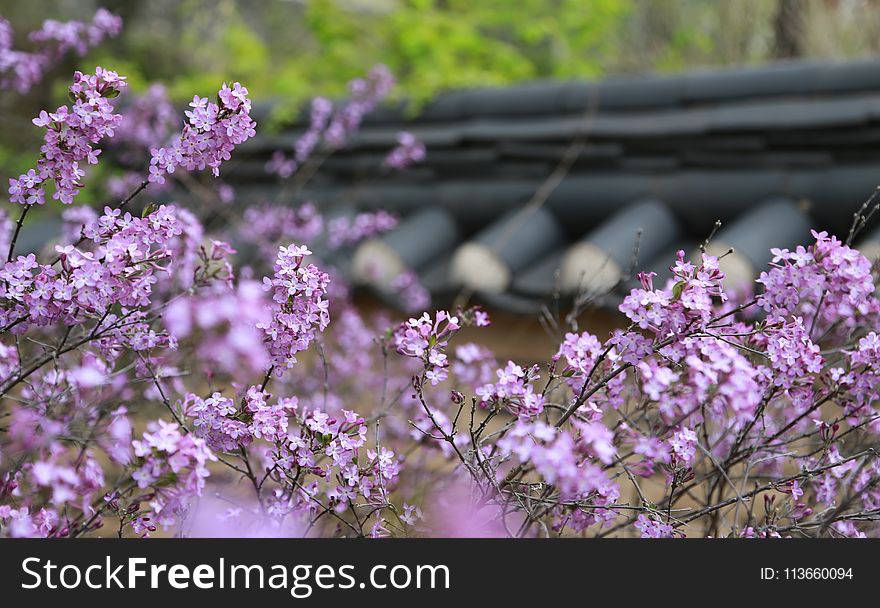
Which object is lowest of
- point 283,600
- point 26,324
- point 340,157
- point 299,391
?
point 283,600

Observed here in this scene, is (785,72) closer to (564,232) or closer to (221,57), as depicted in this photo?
(564,232)

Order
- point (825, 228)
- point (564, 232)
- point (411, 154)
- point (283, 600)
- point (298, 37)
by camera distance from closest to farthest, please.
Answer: point (283, 600) → point (825, 228) → point (564, 232) → point (411, 154) → point (298, 37)

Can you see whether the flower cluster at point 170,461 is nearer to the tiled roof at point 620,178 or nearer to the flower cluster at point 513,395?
the flower cluster at point 513,395

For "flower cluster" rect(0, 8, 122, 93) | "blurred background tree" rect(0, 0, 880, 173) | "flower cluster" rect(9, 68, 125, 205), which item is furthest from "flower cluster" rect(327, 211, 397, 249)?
"blurred background tree" rect(0, 0, 880, 173)

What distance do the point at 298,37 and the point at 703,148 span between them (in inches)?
340

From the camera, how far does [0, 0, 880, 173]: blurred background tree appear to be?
6.46m

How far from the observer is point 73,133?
1.33 meters

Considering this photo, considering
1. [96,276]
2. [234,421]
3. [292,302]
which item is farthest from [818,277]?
[96,276]

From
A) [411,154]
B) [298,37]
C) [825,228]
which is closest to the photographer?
[825,228]

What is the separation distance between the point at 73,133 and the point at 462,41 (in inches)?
220

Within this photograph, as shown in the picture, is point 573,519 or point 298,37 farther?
point 298,37

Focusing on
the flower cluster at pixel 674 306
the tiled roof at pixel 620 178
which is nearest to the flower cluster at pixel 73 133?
the flower cluster at pixel 674 306

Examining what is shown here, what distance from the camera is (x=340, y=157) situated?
12.7 feet

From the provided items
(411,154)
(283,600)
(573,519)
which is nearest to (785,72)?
(411,154)
